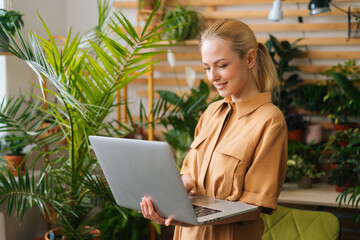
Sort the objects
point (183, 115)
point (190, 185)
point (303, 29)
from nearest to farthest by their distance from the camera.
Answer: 1. point (190, 185)
2. point (183, 115)
3. point (303, 29)

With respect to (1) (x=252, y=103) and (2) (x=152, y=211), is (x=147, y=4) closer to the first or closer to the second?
(1) (x=252, y=103)

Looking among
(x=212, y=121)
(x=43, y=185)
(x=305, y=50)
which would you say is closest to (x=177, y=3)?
(x=305, y=50)

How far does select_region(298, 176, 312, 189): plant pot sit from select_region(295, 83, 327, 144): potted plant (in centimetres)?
28

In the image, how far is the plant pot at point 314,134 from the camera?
3168mm

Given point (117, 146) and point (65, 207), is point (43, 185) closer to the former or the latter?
point (65, 207)

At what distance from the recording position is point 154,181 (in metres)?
1.20

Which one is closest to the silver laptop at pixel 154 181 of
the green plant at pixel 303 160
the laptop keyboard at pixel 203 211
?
the laptop keyboard at pixel 203 211

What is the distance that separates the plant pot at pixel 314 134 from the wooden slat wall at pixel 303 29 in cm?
11

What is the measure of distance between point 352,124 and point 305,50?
0.63 m

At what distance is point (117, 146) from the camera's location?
1.25 metres

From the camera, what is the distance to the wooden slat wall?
10.5 feet

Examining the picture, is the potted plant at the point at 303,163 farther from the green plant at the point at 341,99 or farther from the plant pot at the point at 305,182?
the green plant at the point at 341,99

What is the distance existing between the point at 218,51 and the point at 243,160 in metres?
0.33

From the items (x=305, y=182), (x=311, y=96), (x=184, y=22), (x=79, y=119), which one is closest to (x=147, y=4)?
(x=184, y=22)
